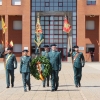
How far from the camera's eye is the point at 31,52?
6353cm

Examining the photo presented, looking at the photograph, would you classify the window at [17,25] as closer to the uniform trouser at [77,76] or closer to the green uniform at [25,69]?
the uniform trouser at [77,76]

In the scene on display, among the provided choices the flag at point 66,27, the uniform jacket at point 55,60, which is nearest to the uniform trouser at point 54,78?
the uniform jacket at point 55,60

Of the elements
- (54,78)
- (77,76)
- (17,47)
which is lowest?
(17,47)

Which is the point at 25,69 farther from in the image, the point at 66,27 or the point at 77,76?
the point at 66,27

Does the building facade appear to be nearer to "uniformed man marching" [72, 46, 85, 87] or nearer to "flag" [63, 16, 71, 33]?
"flag" [63, 16, 71, 33]

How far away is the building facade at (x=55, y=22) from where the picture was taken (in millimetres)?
62562

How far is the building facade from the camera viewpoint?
62562 mm

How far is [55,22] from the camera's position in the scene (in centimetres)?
6450

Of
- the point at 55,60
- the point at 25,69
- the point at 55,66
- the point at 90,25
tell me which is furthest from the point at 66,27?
the point at 25,69

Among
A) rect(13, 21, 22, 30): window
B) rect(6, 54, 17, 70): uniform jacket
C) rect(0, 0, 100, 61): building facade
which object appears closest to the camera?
→ rect(6, 54, 17, 70): uniform jacket

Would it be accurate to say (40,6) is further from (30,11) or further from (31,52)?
(31,52)

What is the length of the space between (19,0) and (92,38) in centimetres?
1406

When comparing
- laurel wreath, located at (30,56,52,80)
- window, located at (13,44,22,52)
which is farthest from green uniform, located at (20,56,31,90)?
window, located at (13,44,22,52)

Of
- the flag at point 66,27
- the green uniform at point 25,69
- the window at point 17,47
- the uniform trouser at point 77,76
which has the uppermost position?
the flag at point 66,27
